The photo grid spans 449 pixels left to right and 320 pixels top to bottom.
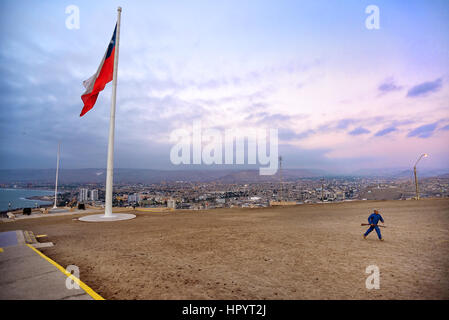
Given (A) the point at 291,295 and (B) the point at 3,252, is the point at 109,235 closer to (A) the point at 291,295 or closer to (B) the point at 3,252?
(B) the point at 3,252

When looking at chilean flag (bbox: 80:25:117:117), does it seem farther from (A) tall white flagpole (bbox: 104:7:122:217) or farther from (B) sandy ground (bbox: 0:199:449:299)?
(B) sandy ground (bbox: 0:199:449:299)

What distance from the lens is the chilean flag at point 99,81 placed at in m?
14.1

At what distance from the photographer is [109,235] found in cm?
977

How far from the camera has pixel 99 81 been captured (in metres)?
14.3

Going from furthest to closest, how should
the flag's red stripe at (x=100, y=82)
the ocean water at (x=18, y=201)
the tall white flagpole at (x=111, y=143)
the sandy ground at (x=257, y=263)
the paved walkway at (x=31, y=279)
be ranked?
the ocean water at (x=18, y=201) < the tall white flagpole at (x=111, y=143) < the flag's red stripe at (x=100, y=82) < the sandy ground at (x=257, y=263) < the paved walkway at (x=31, y=279)

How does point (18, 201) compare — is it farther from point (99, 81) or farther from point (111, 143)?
point (99, 81)

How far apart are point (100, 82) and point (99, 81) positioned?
0.54 ft

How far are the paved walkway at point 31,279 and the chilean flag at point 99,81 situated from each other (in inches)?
397

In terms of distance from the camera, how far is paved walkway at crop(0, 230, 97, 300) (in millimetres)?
3941

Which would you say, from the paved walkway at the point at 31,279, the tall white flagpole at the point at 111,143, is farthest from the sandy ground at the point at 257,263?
the tall white flagpole at the point at 111,143

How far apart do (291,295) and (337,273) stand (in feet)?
5.86

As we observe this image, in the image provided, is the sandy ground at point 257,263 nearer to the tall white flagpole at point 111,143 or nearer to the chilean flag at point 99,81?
the tall white flagpole at point 111,143

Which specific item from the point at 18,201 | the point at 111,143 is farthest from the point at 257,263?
the point at 18,201
